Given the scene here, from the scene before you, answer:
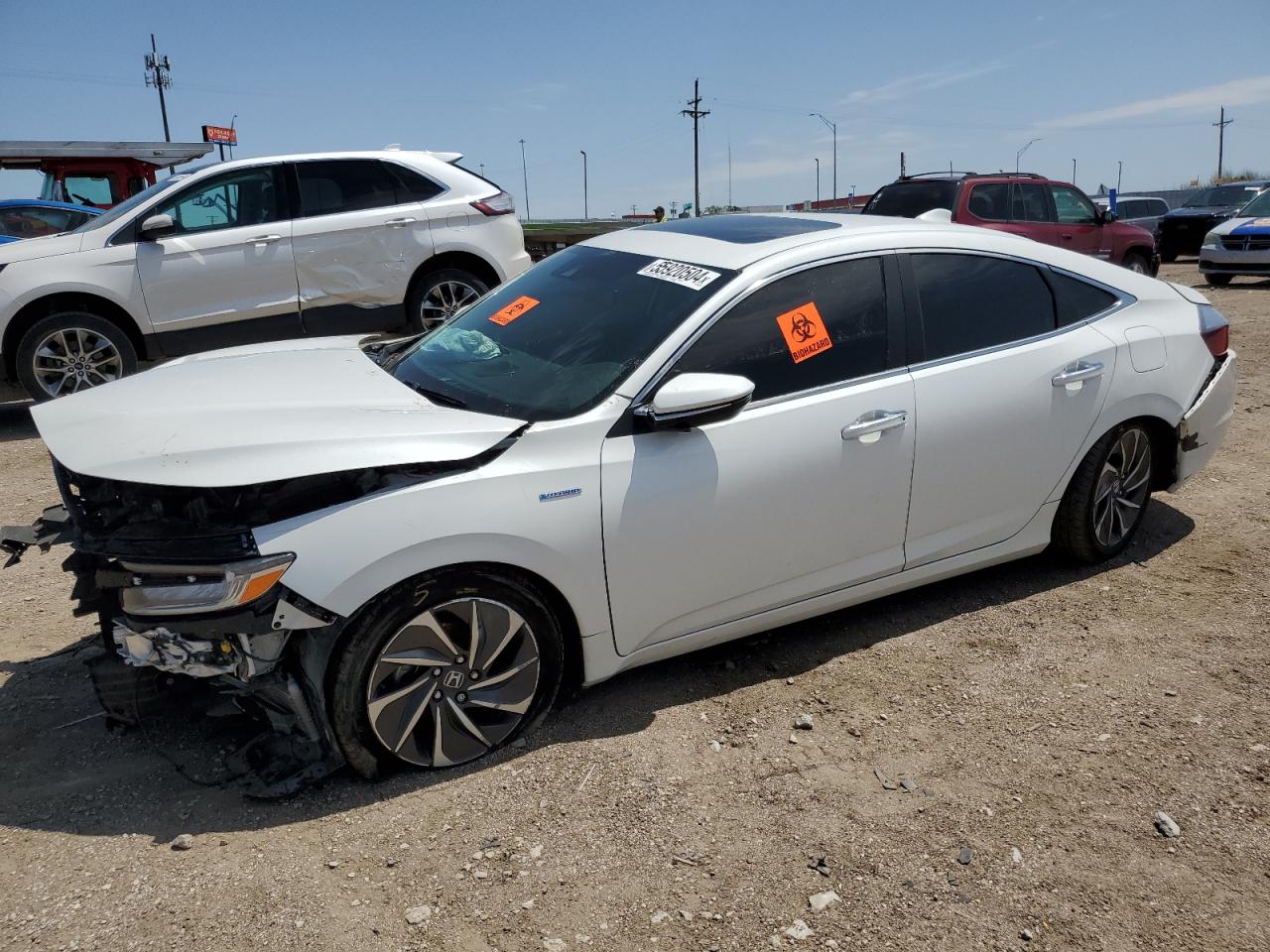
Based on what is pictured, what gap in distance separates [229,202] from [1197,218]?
20.0 metres

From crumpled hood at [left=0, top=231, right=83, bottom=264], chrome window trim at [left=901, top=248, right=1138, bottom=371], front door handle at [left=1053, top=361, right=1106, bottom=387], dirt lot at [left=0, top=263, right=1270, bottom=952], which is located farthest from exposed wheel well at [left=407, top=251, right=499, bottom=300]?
front door handle at [left=1053, top=361, right=1106, bottom=387]

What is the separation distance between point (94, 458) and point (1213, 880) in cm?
327

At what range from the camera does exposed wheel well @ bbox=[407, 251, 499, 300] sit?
8.22 meters

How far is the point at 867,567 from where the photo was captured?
3621mm

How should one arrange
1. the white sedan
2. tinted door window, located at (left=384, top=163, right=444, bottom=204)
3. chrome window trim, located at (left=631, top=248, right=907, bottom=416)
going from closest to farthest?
1. the white sedan
2. chrome window trim, located at (left=631, top=248, right=907, bottom=416)
3. tinted door window, located at (left=384, top=163, right=444, bottom=204)

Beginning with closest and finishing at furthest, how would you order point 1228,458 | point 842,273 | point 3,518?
point 842,273, point 3,518, point 1228,458

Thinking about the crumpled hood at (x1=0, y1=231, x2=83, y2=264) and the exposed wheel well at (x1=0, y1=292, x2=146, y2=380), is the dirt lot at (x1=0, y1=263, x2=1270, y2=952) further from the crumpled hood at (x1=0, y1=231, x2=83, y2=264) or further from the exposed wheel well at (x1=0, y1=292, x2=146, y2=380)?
the crumpled hood at (x1=0, y1=231, x2=83, y2=264)

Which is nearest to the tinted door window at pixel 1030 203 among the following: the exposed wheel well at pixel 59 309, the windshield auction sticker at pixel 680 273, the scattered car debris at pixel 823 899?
the exposed wheel well at pixel 59 309

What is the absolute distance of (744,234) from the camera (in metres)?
3.85

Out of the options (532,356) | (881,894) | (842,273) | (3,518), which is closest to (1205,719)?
(881,894)

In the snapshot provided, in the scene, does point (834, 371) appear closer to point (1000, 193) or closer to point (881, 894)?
point (881, 894)

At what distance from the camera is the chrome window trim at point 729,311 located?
10.4 ft

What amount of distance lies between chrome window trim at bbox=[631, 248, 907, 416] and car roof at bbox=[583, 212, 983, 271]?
0.10m

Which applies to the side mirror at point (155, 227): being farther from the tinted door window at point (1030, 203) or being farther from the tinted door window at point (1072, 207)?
the tinted door window at point (1072, 207)
